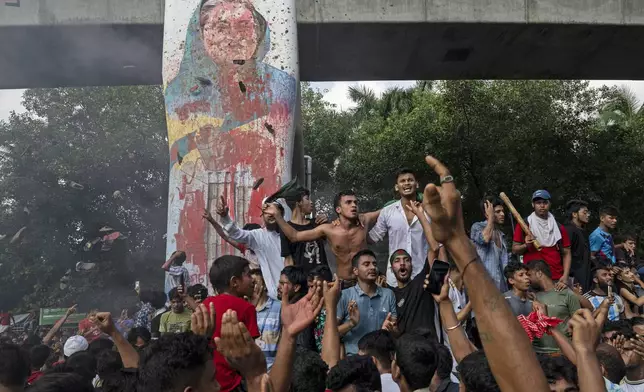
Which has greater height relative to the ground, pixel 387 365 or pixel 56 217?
pixel 56 217

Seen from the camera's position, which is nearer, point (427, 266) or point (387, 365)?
point (387, 365)

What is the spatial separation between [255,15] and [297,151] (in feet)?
10.7

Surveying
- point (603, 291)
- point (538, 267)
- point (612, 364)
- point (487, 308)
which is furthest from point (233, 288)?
point (603, 291)

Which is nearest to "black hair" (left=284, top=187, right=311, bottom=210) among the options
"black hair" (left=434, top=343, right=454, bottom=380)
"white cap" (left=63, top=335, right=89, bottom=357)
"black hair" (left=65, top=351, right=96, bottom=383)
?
"white cap" (left=63, top=335, right=89, bottom=357)

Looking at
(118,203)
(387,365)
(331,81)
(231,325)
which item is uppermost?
(331,81)

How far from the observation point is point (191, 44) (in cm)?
1043

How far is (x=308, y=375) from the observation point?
350 cm

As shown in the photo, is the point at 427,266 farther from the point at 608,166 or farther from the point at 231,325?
the point at 608,166

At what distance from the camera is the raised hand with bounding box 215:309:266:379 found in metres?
2.61

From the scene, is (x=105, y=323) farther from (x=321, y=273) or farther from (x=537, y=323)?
(x=537, y=323)

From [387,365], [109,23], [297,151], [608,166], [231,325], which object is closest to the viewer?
[231,325]

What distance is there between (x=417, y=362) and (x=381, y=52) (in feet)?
32.6

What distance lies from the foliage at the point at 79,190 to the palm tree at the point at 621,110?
1349 centimetres

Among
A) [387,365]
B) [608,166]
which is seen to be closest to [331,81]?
[608,166]
